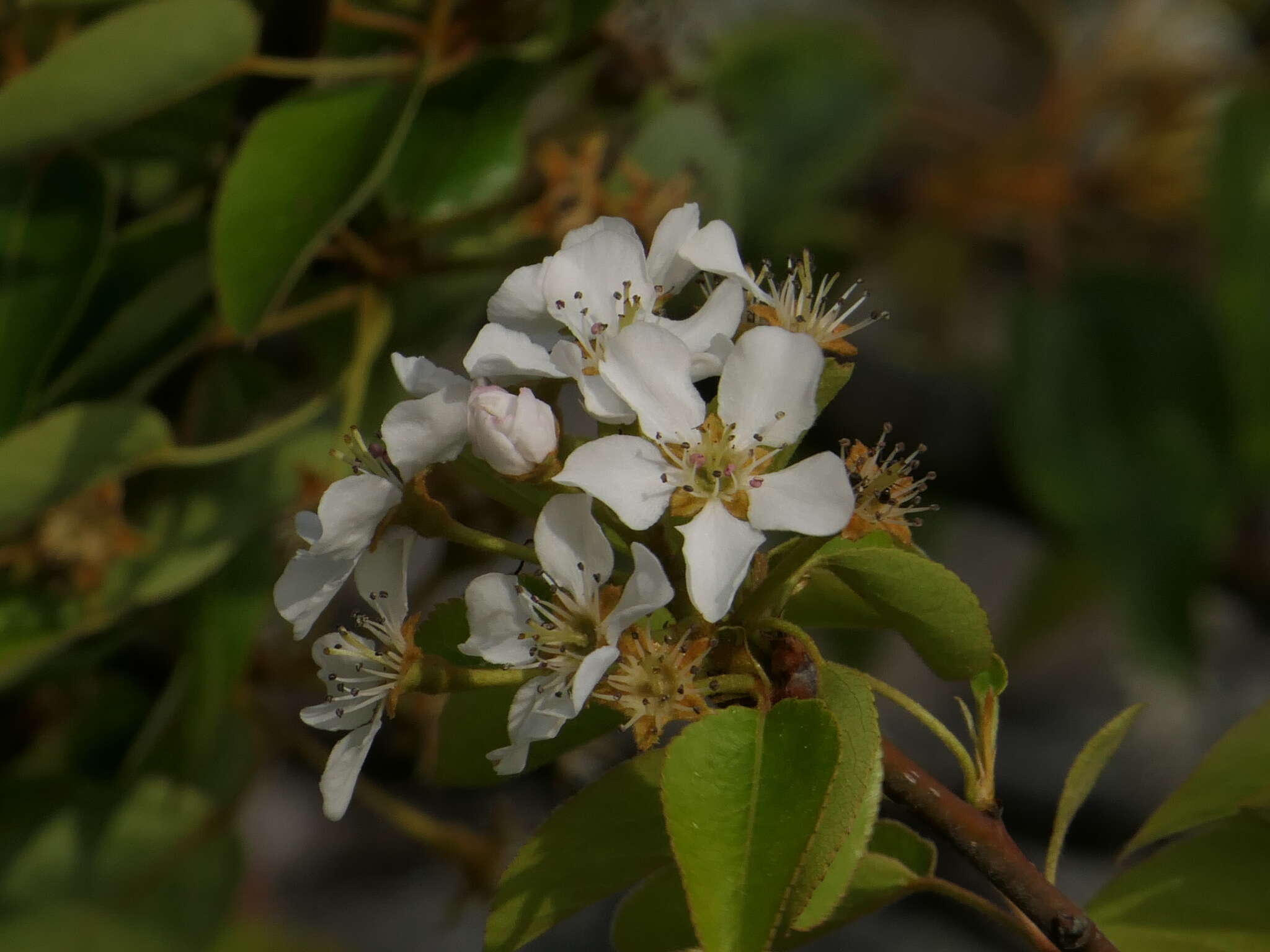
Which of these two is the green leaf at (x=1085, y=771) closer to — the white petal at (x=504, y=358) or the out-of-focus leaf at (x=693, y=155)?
the white petal at (x=504, y=358)

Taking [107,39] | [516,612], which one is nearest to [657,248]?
[516,612]

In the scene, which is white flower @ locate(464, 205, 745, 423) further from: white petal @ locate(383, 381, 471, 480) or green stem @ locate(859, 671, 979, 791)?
green stem @ locate(859, 671, 979, 791)

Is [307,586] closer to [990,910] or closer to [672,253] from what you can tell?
[672,253]

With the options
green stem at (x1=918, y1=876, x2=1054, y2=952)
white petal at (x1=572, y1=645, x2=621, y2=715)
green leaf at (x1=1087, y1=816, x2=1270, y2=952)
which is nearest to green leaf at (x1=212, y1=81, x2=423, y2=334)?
white petal at (x1=572, y1=645, x2=621, y2=715)

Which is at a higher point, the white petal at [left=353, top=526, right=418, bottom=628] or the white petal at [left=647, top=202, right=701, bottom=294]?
the white petal at [left=647, top=202, right=701, bottom=294]

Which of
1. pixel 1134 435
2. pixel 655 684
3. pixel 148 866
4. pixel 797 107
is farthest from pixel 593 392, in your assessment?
pixel 1134 435

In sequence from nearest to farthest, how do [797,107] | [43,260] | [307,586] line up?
[307,586], [43,260], [797,107]
